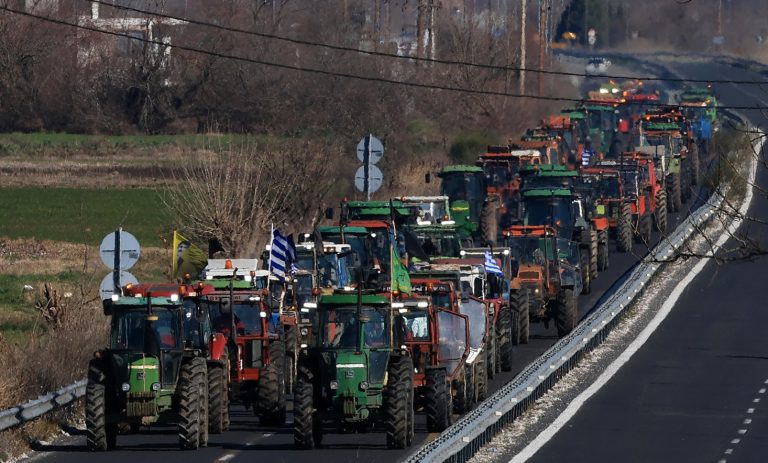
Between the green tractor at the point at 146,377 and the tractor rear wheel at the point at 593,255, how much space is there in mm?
20413

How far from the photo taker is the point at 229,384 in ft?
82.6

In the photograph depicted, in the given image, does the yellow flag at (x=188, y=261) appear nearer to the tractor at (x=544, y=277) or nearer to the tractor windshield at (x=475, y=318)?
the tractor windshield at (x=475, y=318)

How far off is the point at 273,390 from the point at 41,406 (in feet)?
10.9

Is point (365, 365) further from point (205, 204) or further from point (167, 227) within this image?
point (167, 227)

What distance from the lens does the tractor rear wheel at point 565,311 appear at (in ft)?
113

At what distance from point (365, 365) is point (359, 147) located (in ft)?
52.9

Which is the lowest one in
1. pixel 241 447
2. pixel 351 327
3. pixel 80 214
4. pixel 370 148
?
pixel 241 447

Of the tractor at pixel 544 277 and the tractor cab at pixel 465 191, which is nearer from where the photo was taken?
the tractor at pixel 544 277

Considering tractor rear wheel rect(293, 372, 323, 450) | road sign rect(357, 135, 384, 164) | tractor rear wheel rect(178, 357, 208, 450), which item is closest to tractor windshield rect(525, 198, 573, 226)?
road sign rect(357, 135, 384, 164)

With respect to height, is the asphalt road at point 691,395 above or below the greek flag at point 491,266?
below

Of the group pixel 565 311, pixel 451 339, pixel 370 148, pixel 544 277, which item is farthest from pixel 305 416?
pixel 370 148

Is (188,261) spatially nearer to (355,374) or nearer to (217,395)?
(217,395)

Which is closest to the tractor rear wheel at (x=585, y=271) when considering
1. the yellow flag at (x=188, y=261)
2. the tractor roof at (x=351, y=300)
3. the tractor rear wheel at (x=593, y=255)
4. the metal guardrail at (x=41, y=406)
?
the tractor rear wheel at (x=593, y=255)

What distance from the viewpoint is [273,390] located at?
25.1 m
